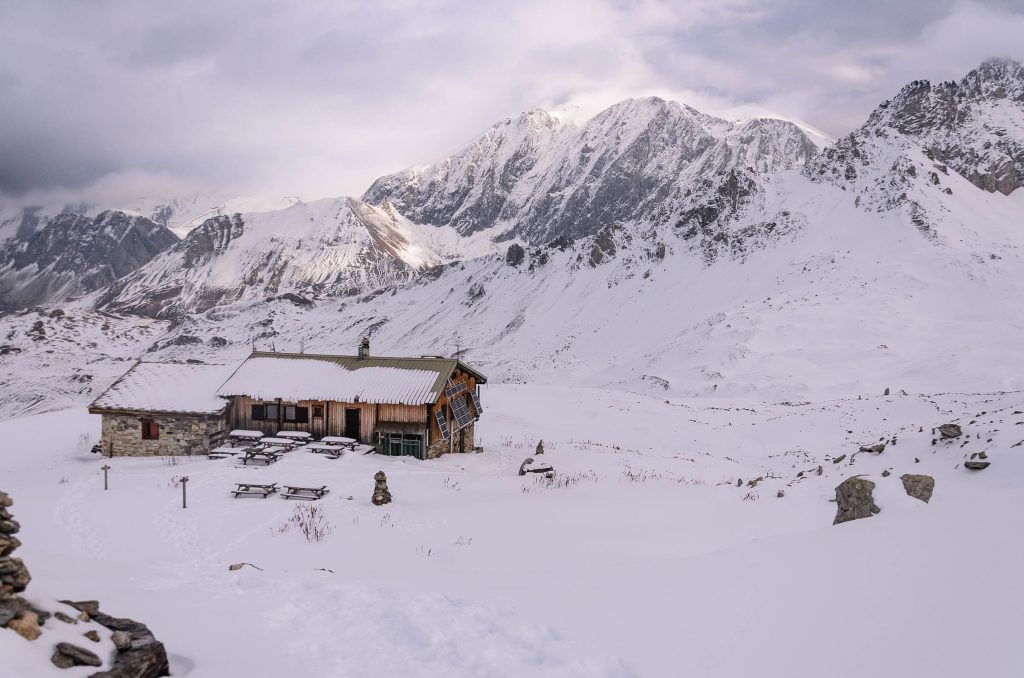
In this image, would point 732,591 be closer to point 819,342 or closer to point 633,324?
point 819,342

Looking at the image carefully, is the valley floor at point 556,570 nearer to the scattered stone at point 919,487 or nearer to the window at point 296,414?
the scattered stone at point 919,487

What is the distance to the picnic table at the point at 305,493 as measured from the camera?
19.2m

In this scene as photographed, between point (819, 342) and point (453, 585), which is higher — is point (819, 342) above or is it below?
above

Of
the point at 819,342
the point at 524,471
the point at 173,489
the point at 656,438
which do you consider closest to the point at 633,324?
Result: the point at 819,342

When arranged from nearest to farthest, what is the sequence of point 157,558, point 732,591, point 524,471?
point 732,591
point 157,558
point 524,471

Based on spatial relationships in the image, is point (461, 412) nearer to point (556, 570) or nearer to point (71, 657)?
point (556, 570)

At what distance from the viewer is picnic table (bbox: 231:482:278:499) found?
1961 cm

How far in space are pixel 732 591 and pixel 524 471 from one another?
16.4 metres

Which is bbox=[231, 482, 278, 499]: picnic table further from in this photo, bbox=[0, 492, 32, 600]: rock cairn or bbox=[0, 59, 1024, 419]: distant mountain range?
bbox=[0, 59, 1024, 419]: distant mountain range

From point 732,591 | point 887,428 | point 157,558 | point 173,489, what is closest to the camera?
point 732,591

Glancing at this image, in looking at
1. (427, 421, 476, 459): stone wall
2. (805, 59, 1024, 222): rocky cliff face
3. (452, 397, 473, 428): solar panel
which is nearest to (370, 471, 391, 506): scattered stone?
(427, 421, 476, 459): stone wall

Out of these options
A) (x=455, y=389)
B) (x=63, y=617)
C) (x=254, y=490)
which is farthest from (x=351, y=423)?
(x=63, y=617)

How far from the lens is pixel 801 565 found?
8.91 metres

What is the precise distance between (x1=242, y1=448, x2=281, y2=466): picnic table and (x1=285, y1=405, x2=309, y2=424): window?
13.2ft
